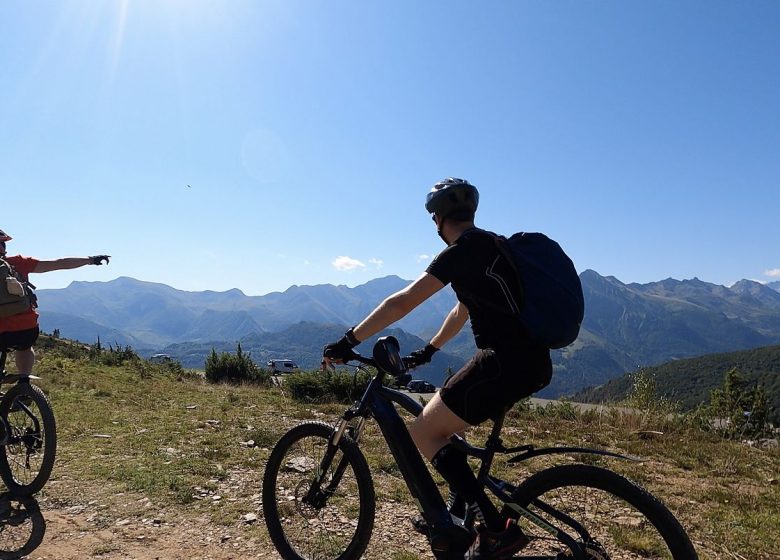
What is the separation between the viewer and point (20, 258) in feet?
19.6

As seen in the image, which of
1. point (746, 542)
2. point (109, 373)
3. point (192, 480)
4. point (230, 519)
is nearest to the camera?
point (746, 542)

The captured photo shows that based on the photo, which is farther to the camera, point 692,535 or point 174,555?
point 692,535

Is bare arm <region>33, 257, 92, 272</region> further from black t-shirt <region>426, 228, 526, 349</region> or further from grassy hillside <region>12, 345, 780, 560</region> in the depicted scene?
black t-shirt <region>426, 228, 526, 349</region>

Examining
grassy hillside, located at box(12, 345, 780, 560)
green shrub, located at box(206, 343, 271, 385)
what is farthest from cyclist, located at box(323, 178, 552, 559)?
green shrub, located at box(206, 343, 271, 385)

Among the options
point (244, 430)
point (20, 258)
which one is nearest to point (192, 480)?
point (244, 430)

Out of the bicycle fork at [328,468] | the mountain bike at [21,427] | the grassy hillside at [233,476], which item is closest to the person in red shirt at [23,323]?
the mountain bike at [21,427]

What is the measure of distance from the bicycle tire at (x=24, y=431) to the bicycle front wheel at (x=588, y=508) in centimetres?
539

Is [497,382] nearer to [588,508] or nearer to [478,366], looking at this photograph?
[478,366]

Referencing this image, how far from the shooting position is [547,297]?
9.44 ft

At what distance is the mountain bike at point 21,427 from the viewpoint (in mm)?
5355

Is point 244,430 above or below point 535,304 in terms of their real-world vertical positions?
below

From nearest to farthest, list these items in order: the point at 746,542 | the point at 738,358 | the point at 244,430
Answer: the point at 746,542 < the point at 244,430 < the point at 738,358

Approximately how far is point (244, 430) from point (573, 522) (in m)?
7.04

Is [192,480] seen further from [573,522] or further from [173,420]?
[573,522]
